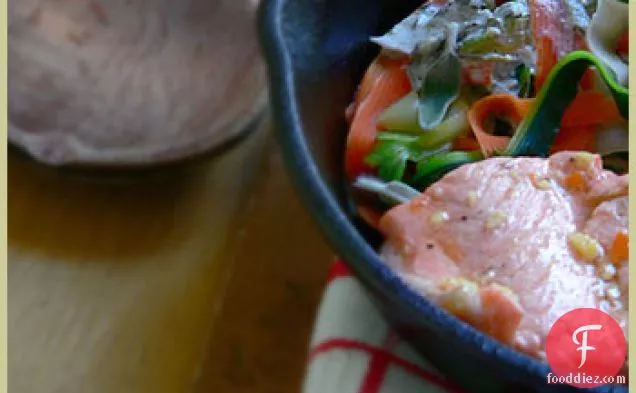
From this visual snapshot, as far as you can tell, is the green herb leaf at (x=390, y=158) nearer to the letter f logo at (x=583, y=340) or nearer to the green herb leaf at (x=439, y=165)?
the green herb leaf at (x=439, y=165)

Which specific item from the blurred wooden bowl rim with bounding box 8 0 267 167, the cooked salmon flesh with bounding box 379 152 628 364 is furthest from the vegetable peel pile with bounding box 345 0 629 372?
the blurred wooden bowl rim with bounding box 8 0 267 167

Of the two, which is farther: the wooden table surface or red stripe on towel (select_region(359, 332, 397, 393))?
the wooden table surface

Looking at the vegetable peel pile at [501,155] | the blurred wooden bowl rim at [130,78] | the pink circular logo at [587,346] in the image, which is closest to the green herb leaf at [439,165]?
the vegetable peel pile at [501,155]

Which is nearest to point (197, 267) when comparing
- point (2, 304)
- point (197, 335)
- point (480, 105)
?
point (197, 335)

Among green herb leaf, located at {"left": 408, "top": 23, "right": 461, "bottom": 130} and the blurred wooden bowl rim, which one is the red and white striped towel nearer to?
green herb leaf, located at {"left": 408, "top": 23, "right": 461, "bottom": 130}

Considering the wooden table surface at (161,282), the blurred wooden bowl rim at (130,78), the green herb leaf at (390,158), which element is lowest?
the wooden table surface at (161,282)

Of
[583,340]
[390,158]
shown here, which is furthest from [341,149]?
[583,340]

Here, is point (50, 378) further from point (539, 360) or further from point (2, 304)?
point (539, 360)
